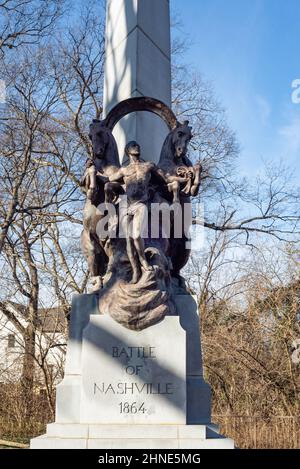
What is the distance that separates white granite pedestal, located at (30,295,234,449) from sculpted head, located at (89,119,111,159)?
203 centimetres

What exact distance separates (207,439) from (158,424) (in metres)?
0.46

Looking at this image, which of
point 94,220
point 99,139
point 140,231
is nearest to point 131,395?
point 140,231

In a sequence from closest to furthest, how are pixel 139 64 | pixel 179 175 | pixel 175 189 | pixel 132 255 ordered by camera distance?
pixel 132 255 < pixel 175 189 < pixel 179 175 < pixel 139 64

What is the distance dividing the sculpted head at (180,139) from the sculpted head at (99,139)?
0.80 metres

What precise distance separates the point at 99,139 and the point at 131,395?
117 inches

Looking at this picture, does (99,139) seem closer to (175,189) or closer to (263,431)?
(175,189)

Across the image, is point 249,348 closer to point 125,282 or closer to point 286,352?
point 286,352

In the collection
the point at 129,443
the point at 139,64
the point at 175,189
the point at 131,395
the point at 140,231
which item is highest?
the point at 139,64

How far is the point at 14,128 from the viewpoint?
16.5 metres

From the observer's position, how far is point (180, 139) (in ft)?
19.7

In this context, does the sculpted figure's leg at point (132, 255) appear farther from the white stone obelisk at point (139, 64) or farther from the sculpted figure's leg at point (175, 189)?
the white stone obelisk at point (139, 64)

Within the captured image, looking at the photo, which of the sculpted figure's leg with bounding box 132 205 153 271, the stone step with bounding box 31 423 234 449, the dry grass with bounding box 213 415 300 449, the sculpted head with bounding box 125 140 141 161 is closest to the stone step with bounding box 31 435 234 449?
the stone step with bounding box 31 423 234 449

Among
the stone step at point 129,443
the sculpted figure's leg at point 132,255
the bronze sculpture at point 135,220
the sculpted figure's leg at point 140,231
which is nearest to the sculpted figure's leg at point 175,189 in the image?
the bronze sculpture at point 135,220

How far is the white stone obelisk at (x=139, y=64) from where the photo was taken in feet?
21.4
